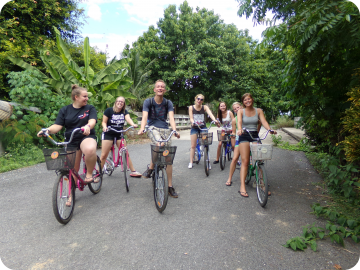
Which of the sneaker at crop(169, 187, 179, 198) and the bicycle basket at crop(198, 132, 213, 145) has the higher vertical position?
the bicycle basket at crop(198, 132, 213, 145)

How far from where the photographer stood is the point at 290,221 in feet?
11.6

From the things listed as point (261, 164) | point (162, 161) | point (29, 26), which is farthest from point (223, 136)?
Result: point (29, 26)

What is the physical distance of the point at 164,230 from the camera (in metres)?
3.28

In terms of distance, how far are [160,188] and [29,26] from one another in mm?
13457

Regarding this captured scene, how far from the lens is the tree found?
35.0 ft

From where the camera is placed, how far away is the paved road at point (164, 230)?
261cm

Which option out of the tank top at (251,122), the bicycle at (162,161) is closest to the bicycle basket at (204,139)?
the tank top at (251,122)

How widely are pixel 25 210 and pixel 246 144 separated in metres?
4.14

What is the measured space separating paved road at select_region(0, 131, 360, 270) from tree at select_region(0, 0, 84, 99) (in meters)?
8.09

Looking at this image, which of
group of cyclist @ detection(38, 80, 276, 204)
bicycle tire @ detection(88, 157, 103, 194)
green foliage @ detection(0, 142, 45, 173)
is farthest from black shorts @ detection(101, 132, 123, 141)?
green foliage @ detection(0, 142, 45, 173)

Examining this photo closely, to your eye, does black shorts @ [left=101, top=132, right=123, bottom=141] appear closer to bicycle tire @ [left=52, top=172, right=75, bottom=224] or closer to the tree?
bicycle tire @ [left=52, top=172, right=75, bottom=224]

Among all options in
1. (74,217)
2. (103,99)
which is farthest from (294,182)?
(103,99)

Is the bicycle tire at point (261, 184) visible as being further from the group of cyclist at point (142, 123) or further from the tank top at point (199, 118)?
the tank top at point (199, 118)

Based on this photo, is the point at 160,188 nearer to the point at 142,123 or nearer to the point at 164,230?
the point at 164,230
